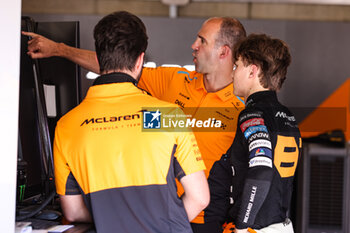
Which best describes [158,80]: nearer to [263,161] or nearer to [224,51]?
[224,51]

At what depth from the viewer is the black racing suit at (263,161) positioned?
132cm

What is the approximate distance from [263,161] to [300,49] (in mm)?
2715

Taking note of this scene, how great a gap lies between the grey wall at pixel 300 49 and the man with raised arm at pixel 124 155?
7.86ft

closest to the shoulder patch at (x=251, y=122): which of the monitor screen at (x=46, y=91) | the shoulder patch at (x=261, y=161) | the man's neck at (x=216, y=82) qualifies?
the shoulder patch at (x=261, y=161)

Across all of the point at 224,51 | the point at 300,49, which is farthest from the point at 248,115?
the point at 300,49

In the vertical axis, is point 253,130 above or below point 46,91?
below

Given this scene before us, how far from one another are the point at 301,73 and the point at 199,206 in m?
2.89

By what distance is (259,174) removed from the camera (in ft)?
4.27

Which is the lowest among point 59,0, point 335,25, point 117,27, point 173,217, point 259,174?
point 173,217

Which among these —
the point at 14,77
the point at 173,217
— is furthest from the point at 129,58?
the point at 173,217

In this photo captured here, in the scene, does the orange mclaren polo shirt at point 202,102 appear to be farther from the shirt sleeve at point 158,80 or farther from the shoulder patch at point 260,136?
the shoulder patch at point 260,136

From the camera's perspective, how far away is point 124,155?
1.15 metres

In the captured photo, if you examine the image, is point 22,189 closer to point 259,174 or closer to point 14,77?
point 14,77

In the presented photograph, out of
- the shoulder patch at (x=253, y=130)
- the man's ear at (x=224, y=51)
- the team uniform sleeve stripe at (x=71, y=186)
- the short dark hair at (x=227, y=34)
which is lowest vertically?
the team uniform sleeve stripe at (x=71, y=186)
